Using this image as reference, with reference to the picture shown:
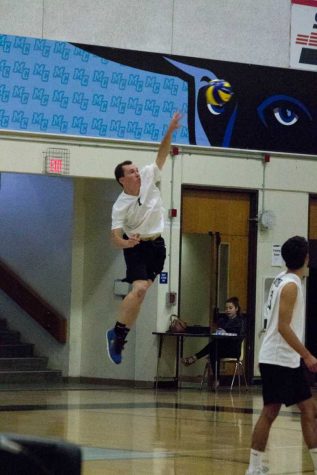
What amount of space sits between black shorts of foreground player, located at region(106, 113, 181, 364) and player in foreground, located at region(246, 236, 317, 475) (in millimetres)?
1782

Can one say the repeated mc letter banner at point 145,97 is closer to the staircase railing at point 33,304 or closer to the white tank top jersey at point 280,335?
the staircase railing at point 33,304

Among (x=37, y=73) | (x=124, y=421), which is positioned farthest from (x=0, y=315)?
(x=124, y=421)

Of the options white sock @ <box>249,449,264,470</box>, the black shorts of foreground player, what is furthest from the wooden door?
white sock @ <box>249,449,264,470</box>

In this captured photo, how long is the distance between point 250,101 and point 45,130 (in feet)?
13.6

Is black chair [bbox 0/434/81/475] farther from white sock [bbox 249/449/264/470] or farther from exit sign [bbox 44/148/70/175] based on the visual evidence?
exit sign [bbox 44/148/70/175]

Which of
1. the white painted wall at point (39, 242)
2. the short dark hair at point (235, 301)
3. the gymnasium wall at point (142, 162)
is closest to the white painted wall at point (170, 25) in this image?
the gymnasium wall at point (142, 162)

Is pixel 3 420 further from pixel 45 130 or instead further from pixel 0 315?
pixel 0 315

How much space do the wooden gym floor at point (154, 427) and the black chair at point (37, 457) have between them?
17.6 ft

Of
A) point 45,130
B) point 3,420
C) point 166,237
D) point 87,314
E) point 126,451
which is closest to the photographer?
point 126,451

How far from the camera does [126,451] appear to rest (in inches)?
386

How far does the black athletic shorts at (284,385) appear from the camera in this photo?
25.6 feet

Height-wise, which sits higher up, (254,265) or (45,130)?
(45,130)

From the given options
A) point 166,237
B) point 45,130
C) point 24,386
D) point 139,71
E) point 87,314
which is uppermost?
point 139,71

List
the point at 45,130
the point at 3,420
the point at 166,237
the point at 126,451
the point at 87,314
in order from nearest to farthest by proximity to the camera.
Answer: the point at 126,451 < the point at 3,420 < the point at 45,130 < the point at 166,237 < the point at 87,314
